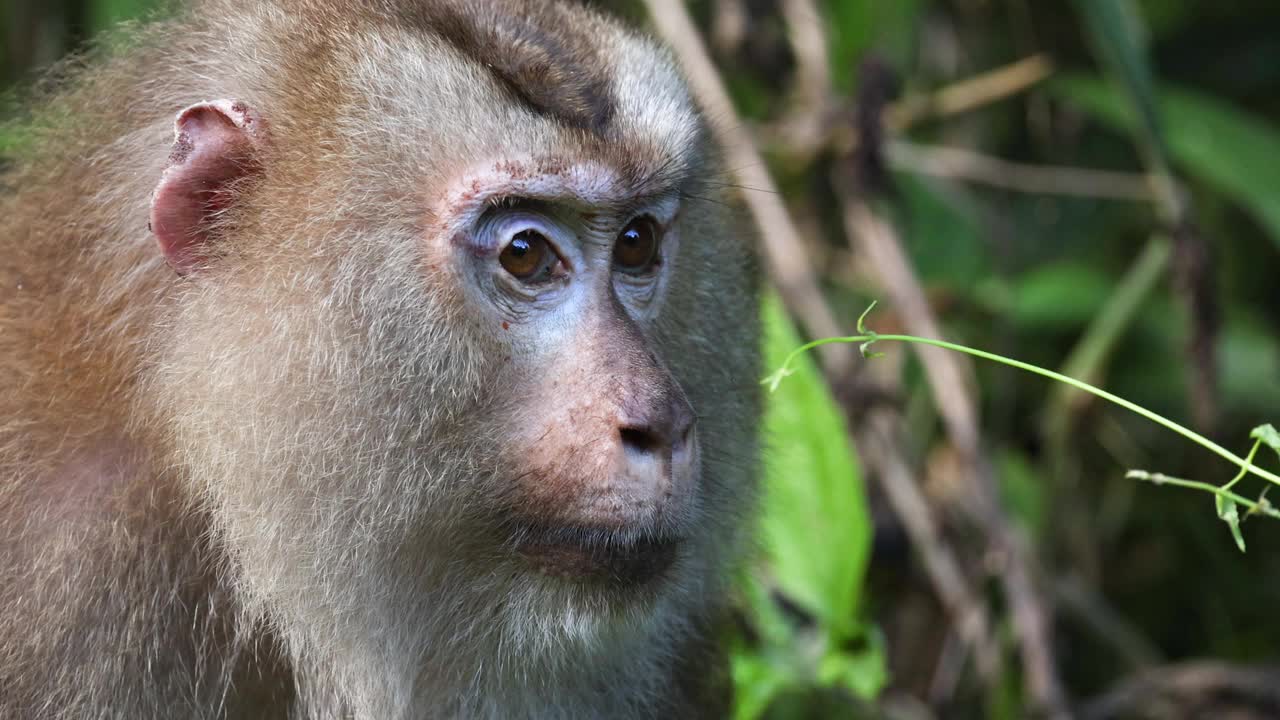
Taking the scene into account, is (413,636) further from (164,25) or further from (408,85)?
(164,25)

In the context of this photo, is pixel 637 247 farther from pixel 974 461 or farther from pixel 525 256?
pixel 974 461

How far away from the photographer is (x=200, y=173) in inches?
84.2

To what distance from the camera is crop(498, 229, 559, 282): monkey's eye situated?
223cm

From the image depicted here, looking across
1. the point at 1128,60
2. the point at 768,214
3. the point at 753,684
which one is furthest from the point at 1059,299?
the point at 753,684

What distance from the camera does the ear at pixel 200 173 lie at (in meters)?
2.13

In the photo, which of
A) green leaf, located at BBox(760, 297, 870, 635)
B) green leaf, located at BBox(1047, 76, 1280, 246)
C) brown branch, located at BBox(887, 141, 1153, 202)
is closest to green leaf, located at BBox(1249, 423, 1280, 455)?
green leaf, located at BBox(760, 297, 870, 635)

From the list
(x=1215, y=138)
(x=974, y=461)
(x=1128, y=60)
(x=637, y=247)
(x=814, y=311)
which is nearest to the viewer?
(x=637, y=247)

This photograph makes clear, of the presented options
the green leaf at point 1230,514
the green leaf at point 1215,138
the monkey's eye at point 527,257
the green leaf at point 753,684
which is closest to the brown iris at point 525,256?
the monkey's eye at point 527,257

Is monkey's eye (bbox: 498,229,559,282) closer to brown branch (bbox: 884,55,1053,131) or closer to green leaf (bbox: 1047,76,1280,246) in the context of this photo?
green leaf (bbox: 1047,76,1280,246)

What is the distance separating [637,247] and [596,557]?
596 mm

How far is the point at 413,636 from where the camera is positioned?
225 centimetres

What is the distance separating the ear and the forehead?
0.51ft

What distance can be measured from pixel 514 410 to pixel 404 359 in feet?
0.59

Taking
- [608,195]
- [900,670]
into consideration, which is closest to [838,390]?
[900,670]
